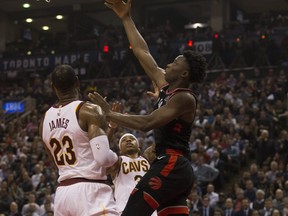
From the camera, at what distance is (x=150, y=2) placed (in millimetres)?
35562

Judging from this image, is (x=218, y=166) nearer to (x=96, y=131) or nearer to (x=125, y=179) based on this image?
(x=125, y=179)

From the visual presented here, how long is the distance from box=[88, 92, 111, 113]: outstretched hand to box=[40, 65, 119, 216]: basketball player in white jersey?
0.15 feet

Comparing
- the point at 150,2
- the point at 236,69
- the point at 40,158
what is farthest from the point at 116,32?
the point at 40,158

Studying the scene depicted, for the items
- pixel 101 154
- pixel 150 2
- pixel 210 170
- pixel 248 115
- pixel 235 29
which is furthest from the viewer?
pixel 150 2

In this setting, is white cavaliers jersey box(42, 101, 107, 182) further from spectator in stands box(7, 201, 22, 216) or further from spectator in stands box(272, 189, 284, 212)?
spectator in stands box(7, 201, 22, 216)

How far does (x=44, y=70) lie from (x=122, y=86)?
733 cm

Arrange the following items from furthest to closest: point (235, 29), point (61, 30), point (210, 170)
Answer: point (61, 30) < point (235, 29) < point (210, 170)

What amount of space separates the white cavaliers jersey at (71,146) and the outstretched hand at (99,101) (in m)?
0.16

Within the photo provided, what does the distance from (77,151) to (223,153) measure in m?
11.7

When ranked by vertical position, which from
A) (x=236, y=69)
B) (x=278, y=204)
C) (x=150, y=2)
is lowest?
(x=278, y=204)

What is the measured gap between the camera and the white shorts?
5.59m

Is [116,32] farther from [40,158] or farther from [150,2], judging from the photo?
[40,158]

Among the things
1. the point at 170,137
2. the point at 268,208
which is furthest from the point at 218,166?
the point at 170,137

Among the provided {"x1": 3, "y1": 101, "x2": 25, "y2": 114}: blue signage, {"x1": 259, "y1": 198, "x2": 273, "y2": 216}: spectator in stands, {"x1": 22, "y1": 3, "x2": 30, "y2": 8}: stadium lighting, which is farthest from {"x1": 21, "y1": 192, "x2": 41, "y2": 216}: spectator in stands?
{"x1": 22, "y1": 3, "x2": 30, "y2": 8}: stadium lighting
